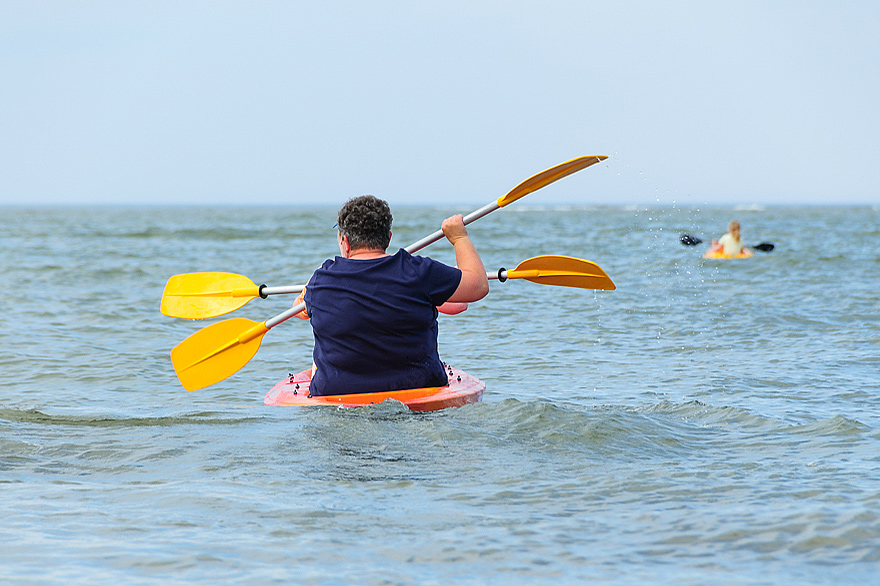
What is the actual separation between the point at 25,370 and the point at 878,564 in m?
6.82

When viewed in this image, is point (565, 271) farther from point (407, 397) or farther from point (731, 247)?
point (731, 247)

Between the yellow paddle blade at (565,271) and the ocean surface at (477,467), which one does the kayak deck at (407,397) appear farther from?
the yellow paddle blade at (565,271)

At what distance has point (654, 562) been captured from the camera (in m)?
2.98

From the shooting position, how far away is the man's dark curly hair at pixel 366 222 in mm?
4738

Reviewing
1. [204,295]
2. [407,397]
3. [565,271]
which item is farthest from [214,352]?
[565,271]

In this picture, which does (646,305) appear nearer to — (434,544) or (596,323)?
(596,323)

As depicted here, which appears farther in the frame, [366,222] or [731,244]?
[731,244]

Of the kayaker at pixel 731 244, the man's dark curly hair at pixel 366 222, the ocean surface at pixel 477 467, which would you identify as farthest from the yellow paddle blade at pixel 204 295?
the kayaker at pixel 731 244

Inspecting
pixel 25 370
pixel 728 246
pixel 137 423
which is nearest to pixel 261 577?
pixel 137 423

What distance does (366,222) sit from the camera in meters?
4.73

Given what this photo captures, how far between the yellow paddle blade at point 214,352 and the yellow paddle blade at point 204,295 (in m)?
0.24

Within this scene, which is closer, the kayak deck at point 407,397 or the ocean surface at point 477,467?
the ocean surface at point 477,467

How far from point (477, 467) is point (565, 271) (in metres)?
2.15

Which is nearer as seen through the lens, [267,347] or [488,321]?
[267,347]
